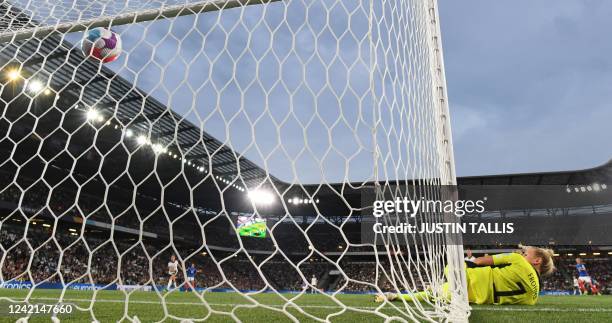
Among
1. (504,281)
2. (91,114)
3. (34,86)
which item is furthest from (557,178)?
(34,86)

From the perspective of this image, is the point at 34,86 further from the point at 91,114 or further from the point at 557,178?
the point at 557,178

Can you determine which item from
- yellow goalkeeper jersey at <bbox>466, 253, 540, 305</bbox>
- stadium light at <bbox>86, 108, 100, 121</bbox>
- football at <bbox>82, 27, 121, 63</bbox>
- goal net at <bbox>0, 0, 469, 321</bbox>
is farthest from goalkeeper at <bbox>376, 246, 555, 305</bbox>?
football at <bbox>82, 27, 121, 63</bbox>

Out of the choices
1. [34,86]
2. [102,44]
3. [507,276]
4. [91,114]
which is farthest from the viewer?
[34,86]

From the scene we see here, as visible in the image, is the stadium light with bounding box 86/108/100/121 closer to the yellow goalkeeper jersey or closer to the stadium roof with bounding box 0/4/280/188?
the stadium roof with bounding box 0/4/280/188

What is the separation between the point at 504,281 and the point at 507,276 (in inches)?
3.5

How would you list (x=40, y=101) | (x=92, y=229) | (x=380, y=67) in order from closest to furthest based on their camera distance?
(x=380, y=67)
(x=40, y=101)
(x=92, y=229)

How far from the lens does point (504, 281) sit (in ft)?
13.1

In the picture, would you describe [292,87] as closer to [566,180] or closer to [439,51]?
[439,51]

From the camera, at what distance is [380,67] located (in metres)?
2.00

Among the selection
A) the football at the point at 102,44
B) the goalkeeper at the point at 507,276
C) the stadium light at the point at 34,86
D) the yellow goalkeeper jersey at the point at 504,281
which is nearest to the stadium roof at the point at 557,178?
the goalkeeper at the point at 507,276

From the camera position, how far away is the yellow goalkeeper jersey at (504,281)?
12.7ft

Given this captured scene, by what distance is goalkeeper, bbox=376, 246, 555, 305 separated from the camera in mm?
3885

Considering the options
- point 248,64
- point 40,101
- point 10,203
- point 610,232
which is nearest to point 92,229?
point 10,203

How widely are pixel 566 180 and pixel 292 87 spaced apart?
81.9 feet
